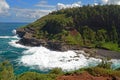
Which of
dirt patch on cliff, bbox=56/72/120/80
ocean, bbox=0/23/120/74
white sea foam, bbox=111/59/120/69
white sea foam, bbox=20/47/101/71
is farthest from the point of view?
white sea foam, bbox=111/59/120/69

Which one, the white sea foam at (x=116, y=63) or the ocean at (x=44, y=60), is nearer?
the ocean at (x=44, y=60)

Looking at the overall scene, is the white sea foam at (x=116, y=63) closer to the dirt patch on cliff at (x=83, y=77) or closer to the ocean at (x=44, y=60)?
the ocean at (x=44, y=60)

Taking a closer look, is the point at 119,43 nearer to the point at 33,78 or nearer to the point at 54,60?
the point at 54,60

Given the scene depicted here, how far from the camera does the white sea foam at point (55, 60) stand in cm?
13884

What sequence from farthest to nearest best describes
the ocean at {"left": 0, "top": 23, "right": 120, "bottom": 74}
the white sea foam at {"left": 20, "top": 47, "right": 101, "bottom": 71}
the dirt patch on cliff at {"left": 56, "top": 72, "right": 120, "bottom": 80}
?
the white sea foam at {"left": 20, "top": 47, "right": 101, "bottom": 71} → the ocean at {"left": 0, "top": 23, "right": 120, "bottom": 74} → the dirt patch on cliff at {"left": 56, "top": 72, "right": 120, "bottom": 80}

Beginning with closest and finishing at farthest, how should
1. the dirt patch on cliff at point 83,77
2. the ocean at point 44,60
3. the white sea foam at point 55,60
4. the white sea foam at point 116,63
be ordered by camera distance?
the dirt patch on cliff at point 83,77 < the ocean at point 44,60 < the white sea foam at point 55,60 < the white sea foam at point 116,63

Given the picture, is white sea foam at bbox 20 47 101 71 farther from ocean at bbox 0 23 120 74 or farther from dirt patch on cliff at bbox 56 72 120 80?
dirt patch on cliff at bbox 56 72 120 80

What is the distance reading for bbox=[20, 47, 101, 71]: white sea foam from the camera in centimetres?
13884

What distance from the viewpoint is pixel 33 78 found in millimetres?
64125

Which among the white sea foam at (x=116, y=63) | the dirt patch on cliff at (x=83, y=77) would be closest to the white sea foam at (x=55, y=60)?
the white sea foam at (x=116, y=63)

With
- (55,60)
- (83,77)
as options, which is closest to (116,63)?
(55,60)

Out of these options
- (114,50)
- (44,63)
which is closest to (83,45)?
(114,50)

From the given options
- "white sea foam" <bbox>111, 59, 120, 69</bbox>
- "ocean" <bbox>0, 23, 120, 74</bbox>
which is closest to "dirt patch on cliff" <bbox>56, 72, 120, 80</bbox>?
"ocean" <bbox>0, 23, 120, 74</bbox>

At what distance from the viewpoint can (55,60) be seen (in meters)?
151
